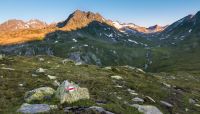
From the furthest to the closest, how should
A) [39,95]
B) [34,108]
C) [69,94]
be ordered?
[39,95] < [69,94] < [34,108]

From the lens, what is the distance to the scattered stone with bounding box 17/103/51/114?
22.2 metres

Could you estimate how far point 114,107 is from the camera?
→ 83.3ft

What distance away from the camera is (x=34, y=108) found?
75.3 feet

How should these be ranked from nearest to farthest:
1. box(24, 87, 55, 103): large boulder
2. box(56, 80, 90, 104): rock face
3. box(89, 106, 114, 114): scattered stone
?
box(89, 106, 114, 114): scattered stone < box(56, 80, 90, 104): rock face < box(24, 87, 55, 103): large boulder

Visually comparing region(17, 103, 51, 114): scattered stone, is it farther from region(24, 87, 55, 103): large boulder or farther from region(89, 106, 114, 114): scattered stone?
region(89, 106, 114, 114): scattered stone

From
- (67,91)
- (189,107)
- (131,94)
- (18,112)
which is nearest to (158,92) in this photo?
(189,107)

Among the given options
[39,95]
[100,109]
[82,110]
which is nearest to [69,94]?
[82,110]

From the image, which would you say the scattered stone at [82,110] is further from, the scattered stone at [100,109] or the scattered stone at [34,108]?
the scattered stone at [34,108]

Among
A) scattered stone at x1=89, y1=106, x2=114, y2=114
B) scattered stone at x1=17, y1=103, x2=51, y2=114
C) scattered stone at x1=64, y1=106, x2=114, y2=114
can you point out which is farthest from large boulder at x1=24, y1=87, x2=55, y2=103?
scattered stone at x1=89, y1=106, x2=114, y2=114

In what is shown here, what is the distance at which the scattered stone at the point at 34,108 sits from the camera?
22234mm

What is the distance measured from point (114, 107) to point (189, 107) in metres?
16.6

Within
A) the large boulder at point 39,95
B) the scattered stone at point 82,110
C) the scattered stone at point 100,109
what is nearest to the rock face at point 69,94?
the scattered stone at point 82,110

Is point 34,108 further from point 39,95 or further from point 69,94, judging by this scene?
point 39,95

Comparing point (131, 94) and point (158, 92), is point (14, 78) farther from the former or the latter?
point (158, 92)
